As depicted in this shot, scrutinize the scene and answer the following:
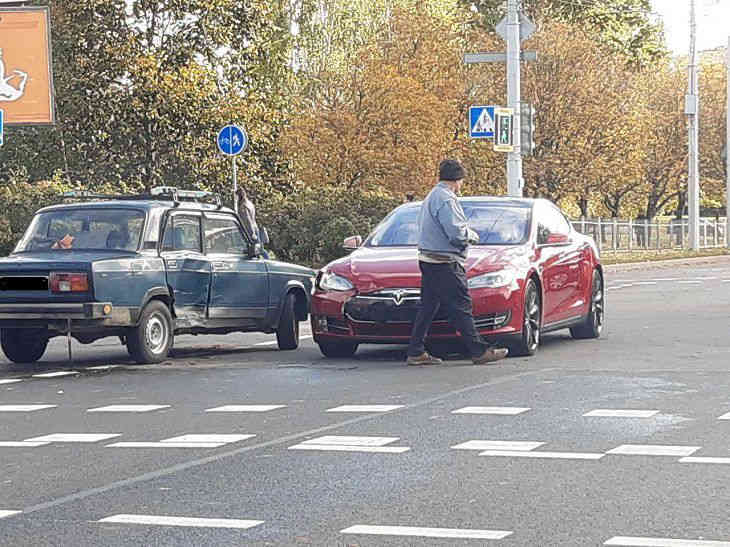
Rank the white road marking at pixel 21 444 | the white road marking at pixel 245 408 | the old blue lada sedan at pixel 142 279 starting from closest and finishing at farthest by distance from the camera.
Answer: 1. the white road marking at pixel 21 444
2. the white road marking at pixel 245 408
3. the old blue lada sedan at pixel 142 279

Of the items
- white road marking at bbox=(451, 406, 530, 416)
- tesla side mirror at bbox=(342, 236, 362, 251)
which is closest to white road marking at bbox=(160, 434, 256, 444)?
white road marking at bbox=(451, 406, 530, 416)

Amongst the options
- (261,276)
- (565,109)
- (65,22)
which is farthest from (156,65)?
(261,276)

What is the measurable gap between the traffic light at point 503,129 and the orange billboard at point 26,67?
40.1 feet

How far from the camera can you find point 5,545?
20.7ft

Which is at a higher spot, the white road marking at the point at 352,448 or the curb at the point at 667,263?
the white road marking at the point at 352,448

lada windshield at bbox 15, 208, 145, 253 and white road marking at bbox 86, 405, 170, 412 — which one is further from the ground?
lada windshield at bbox 15, 208, 145, 253

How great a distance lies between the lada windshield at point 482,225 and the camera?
15.3 meters

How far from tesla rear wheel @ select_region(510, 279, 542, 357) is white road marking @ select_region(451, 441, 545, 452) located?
212 inches

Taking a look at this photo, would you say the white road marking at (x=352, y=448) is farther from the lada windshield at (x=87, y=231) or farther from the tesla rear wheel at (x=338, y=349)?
the lada windshield at (x=87, y=231)

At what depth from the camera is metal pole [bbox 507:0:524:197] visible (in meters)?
29.4

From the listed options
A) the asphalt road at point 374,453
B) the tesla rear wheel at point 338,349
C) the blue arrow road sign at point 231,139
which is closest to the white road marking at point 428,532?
the asphalt road at point 374,453

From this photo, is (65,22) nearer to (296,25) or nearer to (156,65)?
(156,65)

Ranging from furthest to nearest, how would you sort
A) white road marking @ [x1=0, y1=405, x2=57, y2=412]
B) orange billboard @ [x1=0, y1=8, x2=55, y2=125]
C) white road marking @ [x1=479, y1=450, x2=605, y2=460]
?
orange billboard @ [x1=0, y1=8, x2=55, y2=125], white road marking @ [x1=0, y1=405, x2=57, y2=412], white road marking @ [x1=479, y1=450, x2=605, y2=460]

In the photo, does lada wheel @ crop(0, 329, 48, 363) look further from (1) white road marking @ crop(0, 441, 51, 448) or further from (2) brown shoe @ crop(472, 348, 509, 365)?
(1) white road marking @ crop(0, 441, 51, 448)
